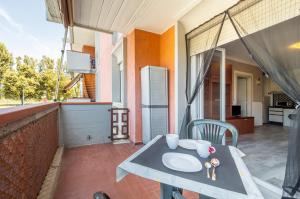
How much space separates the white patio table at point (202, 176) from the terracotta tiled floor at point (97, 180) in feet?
3.01

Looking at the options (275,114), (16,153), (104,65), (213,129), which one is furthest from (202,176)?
(275,114)

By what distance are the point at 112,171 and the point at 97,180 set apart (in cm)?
29

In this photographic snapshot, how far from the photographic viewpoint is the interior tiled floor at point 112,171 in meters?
1.83

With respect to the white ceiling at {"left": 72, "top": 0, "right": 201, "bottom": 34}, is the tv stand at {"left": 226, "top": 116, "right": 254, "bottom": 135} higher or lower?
lower

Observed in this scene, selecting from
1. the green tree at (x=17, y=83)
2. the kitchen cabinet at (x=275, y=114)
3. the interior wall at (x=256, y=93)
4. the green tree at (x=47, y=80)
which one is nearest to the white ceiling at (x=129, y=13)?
the green tree at (x=17, y=83)

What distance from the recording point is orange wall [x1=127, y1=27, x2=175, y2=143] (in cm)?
345

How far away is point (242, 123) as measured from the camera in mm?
4785

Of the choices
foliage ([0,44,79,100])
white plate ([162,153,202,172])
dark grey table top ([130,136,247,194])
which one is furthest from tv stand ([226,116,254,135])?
foliage ([0,44,79,100])

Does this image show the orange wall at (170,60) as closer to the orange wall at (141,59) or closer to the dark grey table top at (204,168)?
the orange wall at (141,59)

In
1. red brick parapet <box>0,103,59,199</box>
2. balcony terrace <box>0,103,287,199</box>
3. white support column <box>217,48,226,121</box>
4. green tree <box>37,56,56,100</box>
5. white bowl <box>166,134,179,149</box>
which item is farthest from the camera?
green tree <box>37,56,56,100</box>

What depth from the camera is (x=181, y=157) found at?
1043 mm

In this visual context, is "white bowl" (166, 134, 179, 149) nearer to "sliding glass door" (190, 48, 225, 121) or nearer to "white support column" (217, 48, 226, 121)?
"sliding glass door" (190, 48, 225, 121)

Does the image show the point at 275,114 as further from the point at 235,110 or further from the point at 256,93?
the point at 235,110

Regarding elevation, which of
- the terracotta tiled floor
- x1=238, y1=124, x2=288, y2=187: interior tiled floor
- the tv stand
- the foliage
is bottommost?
the terracotta tiled floor
